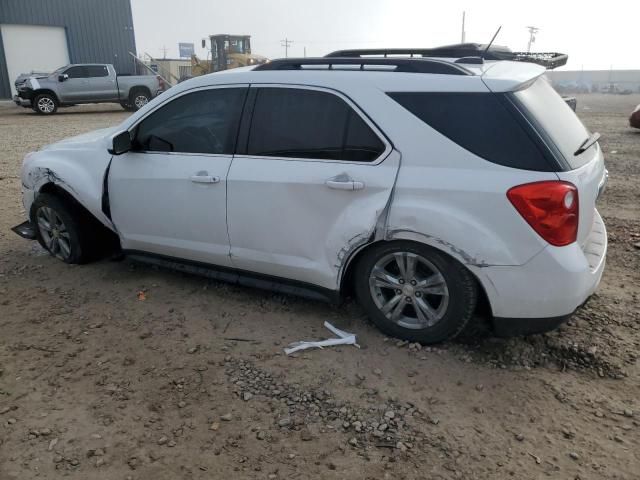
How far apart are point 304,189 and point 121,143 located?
155 cm

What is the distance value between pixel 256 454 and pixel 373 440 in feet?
1.83

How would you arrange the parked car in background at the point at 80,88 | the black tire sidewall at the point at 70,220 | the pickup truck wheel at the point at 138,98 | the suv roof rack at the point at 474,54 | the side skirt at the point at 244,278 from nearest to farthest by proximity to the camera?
the side skirt at the point at 244,278 < the suv roof rack at the point at 474,54 < the black tire sidewall at the point at 70,220 < the parked car in background at the point at 80,88 < the pickup truck wheel at the point at 138,98

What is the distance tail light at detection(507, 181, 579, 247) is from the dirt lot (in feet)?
2.82

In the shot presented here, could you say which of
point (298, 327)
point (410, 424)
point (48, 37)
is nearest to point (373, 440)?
point (410, 424)

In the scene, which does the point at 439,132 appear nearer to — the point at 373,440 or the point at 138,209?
the point at 373,440

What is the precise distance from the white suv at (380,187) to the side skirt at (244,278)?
16mm

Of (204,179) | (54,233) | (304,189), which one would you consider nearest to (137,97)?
(54,233)

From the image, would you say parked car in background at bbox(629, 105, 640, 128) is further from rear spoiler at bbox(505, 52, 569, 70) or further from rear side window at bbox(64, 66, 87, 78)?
rear side window at bbox(64, 66, 87, 78)

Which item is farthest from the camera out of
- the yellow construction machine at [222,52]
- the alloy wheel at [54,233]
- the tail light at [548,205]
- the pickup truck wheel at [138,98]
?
the yellow construction machine at [222,52]

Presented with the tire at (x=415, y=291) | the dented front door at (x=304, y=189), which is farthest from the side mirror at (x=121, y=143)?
the tire at (x=415, y=291)

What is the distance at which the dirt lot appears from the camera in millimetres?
2451

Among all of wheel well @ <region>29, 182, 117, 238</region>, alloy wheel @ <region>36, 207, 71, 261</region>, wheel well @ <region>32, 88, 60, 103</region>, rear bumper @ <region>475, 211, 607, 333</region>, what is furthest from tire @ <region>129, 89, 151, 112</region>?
rear bumper @ <region>475, 211, 607, 333</region>

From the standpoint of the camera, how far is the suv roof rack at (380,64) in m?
3.16

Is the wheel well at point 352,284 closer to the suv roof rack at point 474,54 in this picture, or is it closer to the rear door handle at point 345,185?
the rear door handle at point 345,185
